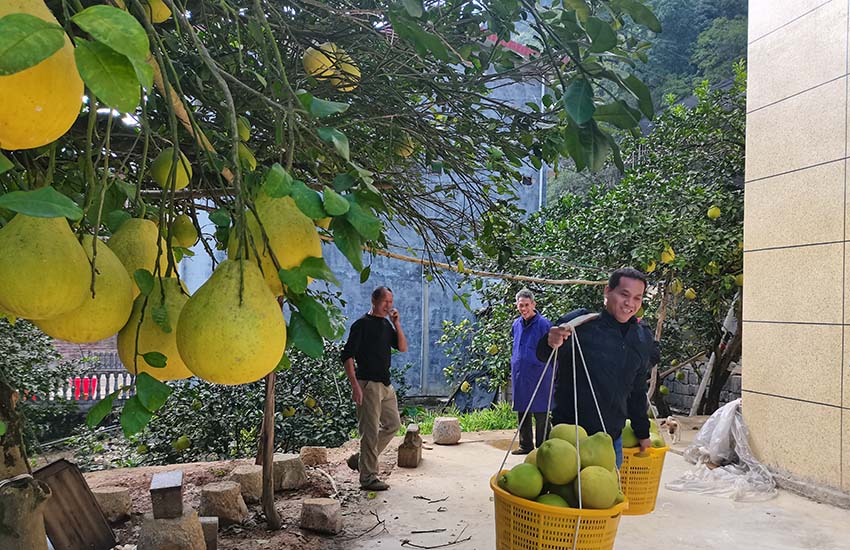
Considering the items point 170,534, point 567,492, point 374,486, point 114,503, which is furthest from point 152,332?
point 374,486

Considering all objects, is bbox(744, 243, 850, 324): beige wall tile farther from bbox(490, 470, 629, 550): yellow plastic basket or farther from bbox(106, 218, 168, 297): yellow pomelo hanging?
bbox(106, 218, 168, 297): yellow pomelo hanging

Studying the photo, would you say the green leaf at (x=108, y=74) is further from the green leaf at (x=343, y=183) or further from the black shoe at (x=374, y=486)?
the black shoe at (x=374, y=486)

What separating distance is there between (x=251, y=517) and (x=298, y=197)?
452 cm

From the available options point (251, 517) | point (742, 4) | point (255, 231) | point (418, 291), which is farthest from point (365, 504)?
point (742, 4)

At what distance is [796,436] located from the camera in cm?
553

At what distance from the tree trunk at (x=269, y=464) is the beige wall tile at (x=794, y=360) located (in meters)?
4.24

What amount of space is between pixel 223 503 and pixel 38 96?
434cm

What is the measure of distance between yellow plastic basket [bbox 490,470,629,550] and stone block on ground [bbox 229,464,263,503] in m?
3.19

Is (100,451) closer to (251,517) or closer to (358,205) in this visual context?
(251,517)

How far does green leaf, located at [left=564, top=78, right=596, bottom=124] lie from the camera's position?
957mm

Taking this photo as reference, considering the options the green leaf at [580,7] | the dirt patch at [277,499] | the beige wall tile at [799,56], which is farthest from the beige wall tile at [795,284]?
the green leaf at [580,7]

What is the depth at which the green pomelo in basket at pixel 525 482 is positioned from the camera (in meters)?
2.36

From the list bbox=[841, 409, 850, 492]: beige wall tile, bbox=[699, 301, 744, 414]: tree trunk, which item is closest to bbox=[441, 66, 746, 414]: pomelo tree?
bbox=[699, 301, 744, 414]: tree trunk

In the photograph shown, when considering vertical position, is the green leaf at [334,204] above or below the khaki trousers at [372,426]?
above
